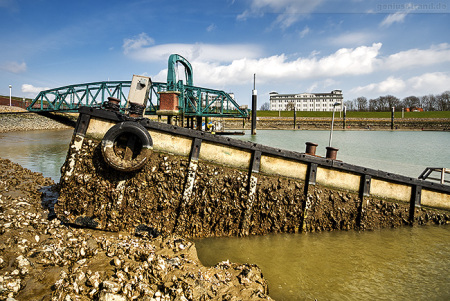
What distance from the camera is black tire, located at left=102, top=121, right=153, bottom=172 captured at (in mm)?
5746

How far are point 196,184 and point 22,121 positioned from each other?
5164cm

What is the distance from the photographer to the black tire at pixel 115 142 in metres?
5.75

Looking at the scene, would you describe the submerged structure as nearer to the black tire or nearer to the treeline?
the black tire

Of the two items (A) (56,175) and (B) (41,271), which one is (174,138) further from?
(A) (56,175)

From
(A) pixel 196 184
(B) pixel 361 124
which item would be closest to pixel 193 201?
(A) pixel 196 184

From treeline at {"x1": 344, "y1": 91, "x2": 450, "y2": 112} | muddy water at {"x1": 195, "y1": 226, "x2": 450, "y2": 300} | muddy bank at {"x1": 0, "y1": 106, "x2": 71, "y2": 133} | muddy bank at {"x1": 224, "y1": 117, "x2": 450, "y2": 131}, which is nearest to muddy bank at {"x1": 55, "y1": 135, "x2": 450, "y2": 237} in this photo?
muddy water at {"x1": 195, "y1": 226, "x2": 450, "y2": 300}

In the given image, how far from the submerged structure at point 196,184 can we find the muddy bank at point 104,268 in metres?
0.61

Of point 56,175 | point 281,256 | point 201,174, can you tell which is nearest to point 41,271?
point 201,174

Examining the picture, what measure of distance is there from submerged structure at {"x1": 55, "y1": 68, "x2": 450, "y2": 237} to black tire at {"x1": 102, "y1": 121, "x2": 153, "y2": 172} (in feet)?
0.08

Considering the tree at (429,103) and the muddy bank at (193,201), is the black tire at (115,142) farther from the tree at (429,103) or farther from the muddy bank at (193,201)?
the tree at (429,103)

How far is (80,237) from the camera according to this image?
16.6 ft

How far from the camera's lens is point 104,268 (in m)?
4.18

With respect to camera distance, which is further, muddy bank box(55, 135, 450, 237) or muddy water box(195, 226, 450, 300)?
muddy bank box(55, 135, 450, 237)

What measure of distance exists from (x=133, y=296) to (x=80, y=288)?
874 millimetres
